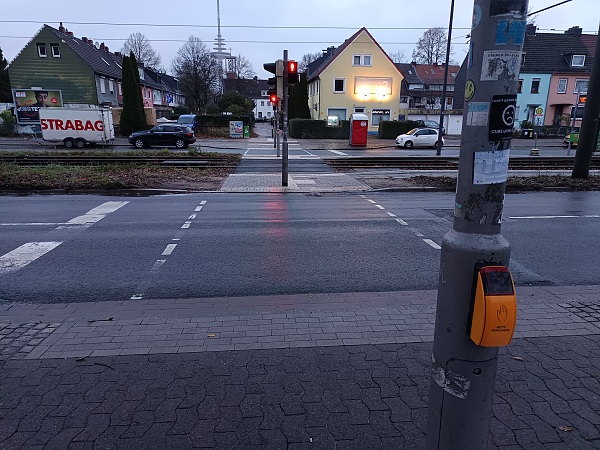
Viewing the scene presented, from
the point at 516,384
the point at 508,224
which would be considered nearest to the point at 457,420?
the point at 516,384

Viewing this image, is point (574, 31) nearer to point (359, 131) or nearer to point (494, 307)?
point (359, 131)

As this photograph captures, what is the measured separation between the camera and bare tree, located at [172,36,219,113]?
6869 centimetres

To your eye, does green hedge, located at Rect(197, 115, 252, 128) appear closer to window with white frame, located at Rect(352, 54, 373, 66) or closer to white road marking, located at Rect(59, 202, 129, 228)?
window with white frame, located at Rect(352, 54, 373, 66)

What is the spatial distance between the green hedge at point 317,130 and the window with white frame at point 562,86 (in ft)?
85.7

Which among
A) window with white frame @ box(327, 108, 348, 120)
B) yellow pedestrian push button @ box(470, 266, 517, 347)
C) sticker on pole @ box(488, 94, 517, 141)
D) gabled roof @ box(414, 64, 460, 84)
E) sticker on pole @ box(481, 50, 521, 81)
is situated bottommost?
yellow pedestrian push button @ box(470, 266, 517, 347)

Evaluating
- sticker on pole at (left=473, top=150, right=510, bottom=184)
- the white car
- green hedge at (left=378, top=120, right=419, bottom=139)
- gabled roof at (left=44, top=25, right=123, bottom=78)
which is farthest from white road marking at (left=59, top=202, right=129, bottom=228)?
gabled roof at (left=44, top=25, right=123, bottom=78)

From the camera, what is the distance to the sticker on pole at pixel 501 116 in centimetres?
174

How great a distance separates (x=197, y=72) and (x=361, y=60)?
31137mm

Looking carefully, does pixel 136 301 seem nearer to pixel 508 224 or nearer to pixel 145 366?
pixel 145 366

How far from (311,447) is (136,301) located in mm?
3044

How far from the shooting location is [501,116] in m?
1.75

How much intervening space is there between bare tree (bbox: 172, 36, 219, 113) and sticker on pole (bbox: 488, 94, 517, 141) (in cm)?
7154

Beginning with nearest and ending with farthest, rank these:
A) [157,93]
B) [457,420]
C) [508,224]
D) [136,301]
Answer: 1. [457,420]
2. [136,301]
3. [508,224]
4. [157,93]

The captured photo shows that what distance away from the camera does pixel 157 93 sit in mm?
68125
